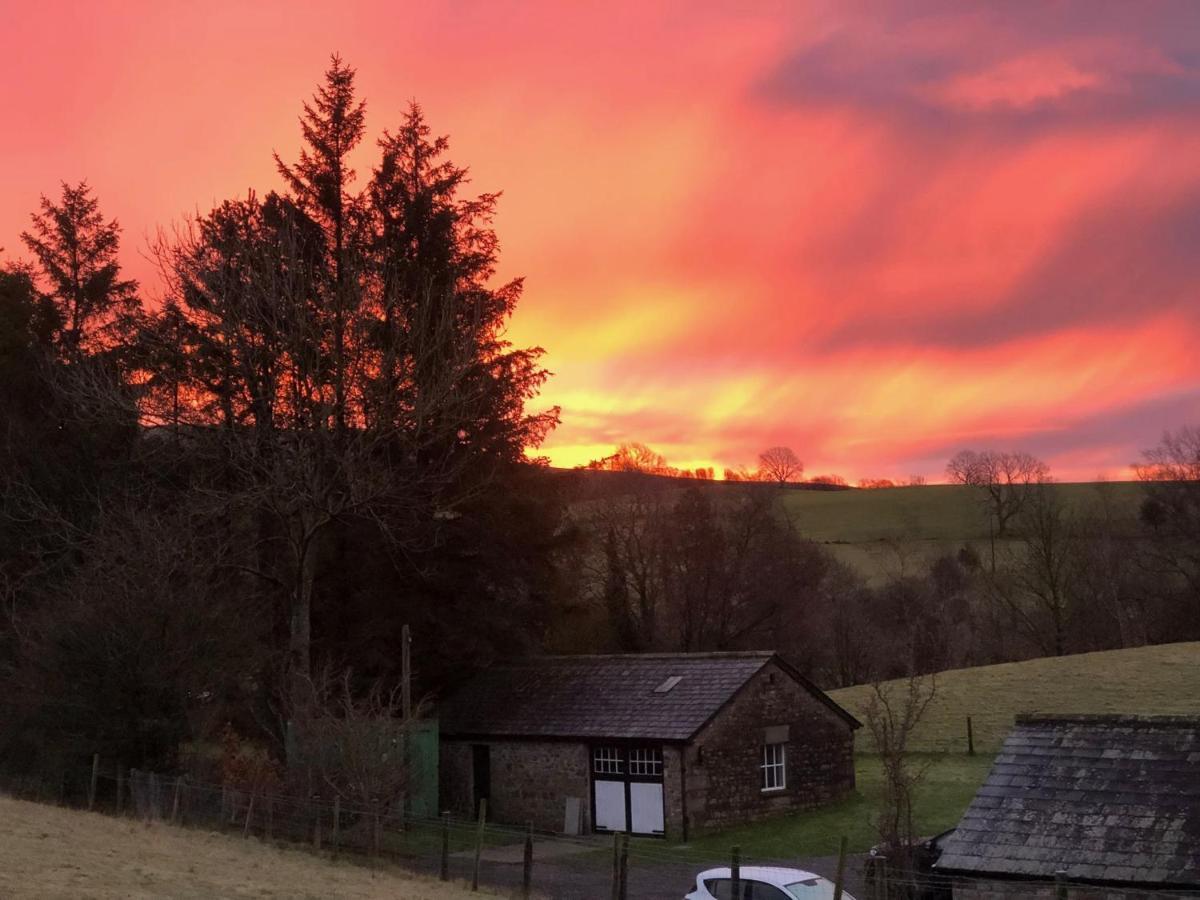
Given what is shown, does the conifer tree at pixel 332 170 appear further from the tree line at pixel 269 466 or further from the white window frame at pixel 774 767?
the white window frame at pixel 774 767

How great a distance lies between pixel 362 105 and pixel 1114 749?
3159 cm

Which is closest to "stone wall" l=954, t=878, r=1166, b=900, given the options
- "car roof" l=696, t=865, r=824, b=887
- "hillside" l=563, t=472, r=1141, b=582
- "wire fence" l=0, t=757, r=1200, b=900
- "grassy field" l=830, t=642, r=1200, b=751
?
"car roof" l=696, t=865, r=824, b=887

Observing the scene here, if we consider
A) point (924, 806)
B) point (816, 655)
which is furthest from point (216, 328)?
point (816, 655)

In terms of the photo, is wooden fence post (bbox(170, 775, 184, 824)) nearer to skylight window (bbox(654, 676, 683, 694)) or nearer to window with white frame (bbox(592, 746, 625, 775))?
window with white frame (bbox(592, 746, 625, 775))

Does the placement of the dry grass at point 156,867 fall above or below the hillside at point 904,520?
below

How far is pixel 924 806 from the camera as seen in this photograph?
3241 cm

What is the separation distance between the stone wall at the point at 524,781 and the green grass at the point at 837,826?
13.5 feet

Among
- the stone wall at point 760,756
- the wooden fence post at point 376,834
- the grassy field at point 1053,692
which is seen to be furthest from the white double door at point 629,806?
the grassy field at point 1053,692

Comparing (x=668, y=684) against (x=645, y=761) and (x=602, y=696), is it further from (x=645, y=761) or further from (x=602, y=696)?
(x=645, y=761)

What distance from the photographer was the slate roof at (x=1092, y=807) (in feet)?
53.6

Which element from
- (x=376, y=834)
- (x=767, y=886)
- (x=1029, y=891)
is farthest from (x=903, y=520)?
(x=1029, y=891)

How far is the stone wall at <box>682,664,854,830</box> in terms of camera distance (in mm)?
30141

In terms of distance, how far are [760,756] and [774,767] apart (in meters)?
0.85

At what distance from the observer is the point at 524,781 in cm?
3300
